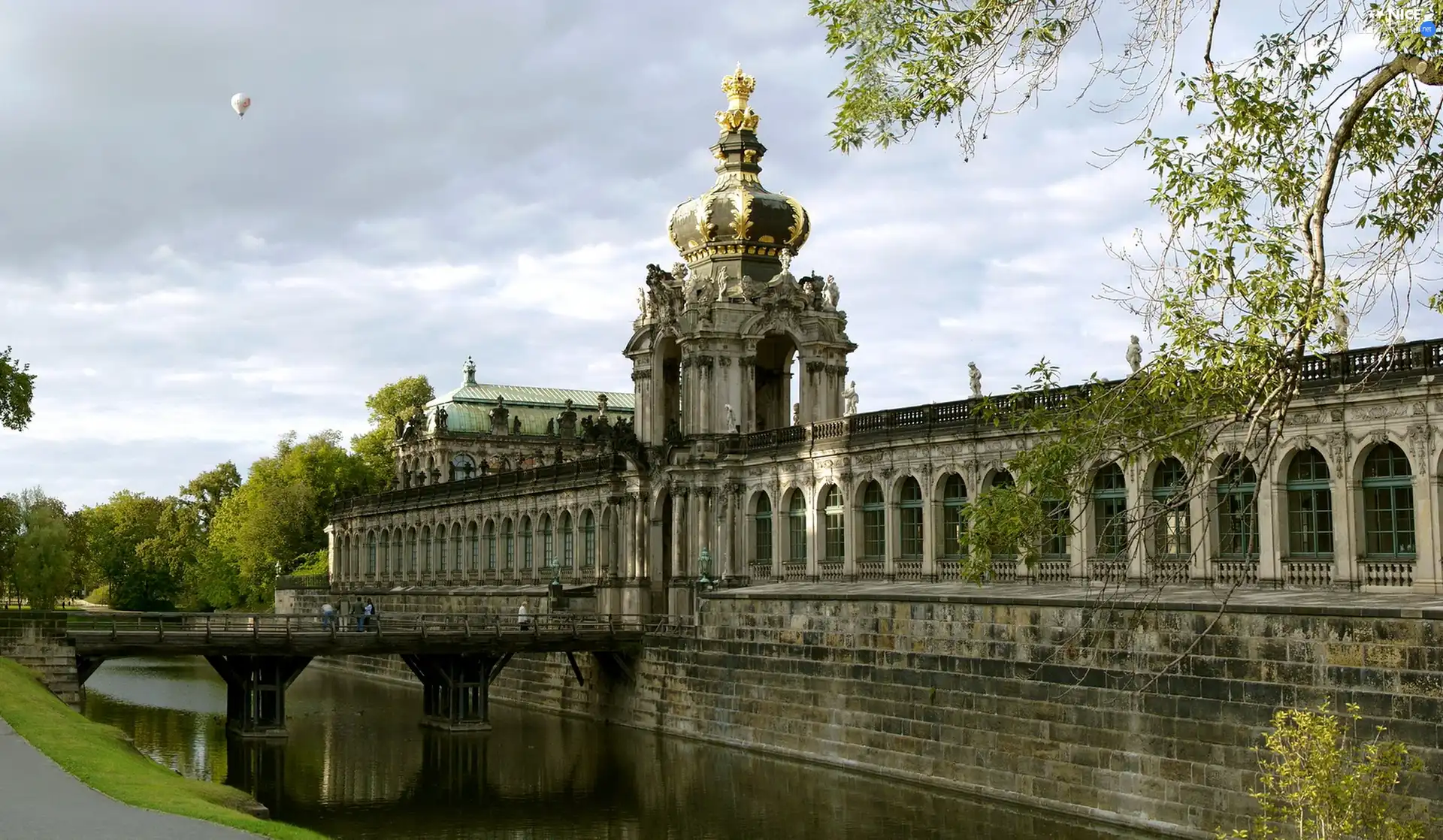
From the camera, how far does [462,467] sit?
9556 centimetres

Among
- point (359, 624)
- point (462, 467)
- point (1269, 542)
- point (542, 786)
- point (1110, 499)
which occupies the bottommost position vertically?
point (542, 786)

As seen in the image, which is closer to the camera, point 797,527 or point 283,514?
point 797,527

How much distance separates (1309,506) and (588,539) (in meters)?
35.7

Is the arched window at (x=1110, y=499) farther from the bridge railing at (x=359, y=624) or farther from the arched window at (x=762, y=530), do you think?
the bridge railing at (x=359, y=624)

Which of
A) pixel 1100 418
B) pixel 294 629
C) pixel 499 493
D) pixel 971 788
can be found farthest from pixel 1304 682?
pixel 499 493

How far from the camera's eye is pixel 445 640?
4762 cm

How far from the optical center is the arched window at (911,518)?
149 ft

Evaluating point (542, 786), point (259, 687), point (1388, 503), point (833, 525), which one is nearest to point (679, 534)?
point (833, 525)

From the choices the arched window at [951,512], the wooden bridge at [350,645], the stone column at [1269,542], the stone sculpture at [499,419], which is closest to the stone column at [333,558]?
the stone sculpture at [499,419]

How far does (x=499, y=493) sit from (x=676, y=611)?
20.5m

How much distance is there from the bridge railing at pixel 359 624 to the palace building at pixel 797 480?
11.6 ft

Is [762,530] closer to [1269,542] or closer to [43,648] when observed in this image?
[1269,542]

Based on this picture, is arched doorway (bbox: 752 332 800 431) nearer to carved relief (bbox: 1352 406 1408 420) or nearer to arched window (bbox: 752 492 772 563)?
arched window (bbox: 752 492 772 563)

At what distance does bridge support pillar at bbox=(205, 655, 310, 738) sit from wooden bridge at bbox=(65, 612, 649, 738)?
0.11ft
